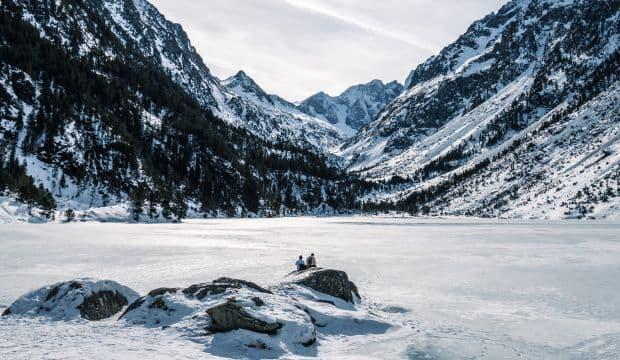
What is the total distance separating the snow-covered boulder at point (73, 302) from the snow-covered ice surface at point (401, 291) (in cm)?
88

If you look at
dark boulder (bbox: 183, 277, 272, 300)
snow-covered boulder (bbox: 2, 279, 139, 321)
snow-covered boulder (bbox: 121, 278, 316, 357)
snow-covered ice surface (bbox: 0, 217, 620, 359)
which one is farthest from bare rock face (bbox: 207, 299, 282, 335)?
snow-covered boulder (bbox: 2, 279, 139, 321)

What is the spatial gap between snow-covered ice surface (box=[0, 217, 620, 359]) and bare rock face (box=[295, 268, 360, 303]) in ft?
5.16

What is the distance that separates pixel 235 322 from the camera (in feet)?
56.7

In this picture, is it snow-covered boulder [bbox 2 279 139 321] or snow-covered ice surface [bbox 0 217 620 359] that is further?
snow-covered boulder [bbox 2 279 139 321]

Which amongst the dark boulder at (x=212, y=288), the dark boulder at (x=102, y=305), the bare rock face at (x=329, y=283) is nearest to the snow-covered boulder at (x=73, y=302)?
the dark boulder at (x=102, y=305)

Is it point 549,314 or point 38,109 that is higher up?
point 38,109

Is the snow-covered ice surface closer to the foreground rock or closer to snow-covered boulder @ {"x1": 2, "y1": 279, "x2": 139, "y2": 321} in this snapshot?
the foreground rock

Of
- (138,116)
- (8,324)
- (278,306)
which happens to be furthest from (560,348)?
(138,116)

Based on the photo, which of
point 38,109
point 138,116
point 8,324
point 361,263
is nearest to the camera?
point 8,324

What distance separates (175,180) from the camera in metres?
181

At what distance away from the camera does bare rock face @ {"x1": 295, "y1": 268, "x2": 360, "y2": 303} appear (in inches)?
968

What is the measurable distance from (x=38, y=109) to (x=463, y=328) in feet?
528

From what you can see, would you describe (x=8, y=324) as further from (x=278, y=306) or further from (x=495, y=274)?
(x=495, y=274)

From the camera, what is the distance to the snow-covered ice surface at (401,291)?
16.6 meters
